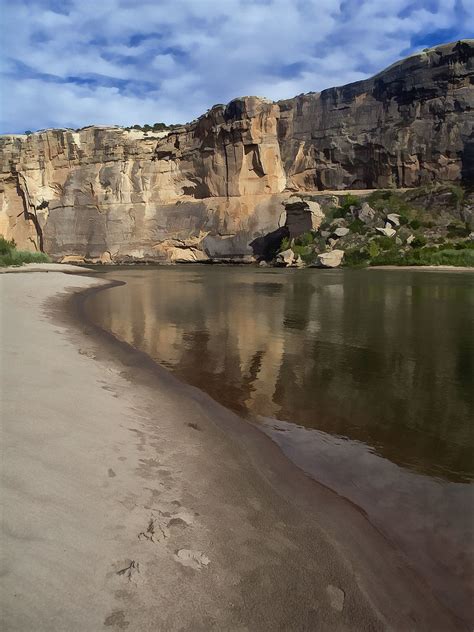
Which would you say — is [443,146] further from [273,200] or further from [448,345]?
[448,345]

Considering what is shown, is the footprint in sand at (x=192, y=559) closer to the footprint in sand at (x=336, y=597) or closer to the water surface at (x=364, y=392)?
the footprint in sand at (x=336, y=597)

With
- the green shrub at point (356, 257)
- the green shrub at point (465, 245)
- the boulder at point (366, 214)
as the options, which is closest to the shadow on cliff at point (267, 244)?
the boulder at point (366, 214)

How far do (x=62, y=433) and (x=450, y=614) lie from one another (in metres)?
3.41

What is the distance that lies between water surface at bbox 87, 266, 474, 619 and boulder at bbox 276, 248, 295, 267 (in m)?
41.7

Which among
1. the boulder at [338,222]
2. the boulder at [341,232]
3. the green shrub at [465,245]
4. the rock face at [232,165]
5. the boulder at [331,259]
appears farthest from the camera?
the rock face at [232,165]

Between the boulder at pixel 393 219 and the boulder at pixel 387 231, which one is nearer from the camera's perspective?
the boulder at pixel 387 231

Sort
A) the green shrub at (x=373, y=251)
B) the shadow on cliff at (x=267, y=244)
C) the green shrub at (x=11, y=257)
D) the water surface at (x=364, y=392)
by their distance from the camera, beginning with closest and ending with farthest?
the water surface at (x=364, y=392)
the green shrub at (x=11, y=257)
the green shrub at (x=373, y=251)
the shadow on cliff at (x=267, y=244)

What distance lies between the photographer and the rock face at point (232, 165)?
6581cm

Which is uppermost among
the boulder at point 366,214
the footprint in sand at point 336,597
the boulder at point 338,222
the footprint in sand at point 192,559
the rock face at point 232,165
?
the rock face at point 232,165

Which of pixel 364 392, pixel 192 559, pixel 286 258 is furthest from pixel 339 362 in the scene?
pixel 286 258

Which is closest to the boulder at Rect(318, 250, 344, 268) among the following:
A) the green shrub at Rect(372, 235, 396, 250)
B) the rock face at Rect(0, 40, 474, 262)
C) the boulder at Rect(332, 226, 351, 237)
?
the boulder at Rect(332, 226, 351, 237)

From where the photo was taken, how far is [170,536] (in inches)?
124

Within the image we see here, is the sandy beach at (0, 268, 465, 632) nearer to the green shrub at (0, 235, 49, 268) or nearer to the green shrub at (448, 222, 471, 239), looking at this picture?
the green shrub at (0, 235, 49, 268)

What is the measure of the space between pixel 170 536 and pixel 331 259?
54.4m
